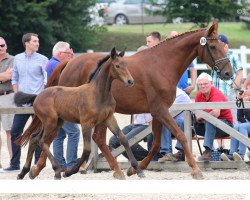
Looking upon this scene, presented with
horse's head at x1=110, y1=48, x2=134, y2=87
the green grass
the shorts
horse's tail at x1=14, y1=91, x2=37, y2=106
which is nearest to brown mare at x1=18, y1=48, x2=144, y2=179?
horse's head at x1=110, y1=48, x2=134, y2=87

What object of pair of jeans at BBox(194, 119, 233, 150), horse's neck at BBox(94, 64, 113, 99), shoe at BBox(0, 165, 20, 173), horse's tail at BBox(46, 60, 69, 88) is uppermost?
horse's neck at BBox(94, 64, 113, 99)

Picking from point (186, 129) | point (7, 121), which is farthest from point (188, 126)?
point (7, 121)

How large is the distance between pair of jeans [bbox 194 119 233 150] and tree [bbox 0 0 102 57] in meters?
14.0

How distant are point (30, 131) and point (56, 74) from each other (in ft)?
3.28

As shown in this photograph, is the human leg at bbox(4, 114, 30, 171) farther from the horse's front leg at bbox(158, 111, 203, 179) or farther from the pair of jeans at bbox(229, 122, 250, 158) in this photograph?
the pair of jeans at bbox(229, 122, 250, 158)

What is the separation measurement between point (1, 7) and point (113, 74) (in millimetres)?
15765

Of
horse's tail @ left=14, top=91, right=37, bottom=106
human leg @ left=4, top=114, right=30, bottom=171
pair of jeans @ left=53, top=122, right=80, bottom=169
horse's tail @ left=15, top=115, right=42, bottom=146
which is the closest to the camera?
horse's tail @ left=15, top=115, right=42, bottom=146

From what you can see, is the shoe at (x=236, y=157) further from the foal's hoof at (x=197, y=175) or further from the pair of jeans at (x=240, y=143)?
the foal's hoof at (x=197, y=175)

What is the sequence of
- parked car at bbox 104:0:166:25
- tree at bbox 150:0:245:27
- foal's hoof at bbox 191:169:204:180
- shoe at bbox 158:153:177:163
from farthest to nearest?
1. parked car at bbox 104:0:166:25
2. tree at bbox 150:0:245:27
3. shoe at bbox 158:153:177:163
4. foal's hoof at bbox 191:169:204:180

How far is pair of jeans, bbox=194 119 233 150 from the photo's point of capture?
11.8 meters

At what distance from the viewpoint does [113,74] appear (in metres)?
10.4

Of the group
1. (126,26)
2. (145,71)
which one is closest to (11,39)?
(126,26)

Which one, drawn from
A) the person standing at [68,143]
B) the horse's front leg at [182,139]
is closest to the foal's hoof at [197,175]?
the horse's front leg at [182,139]

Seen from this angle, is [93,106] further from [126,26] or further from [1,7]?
[126,26]
